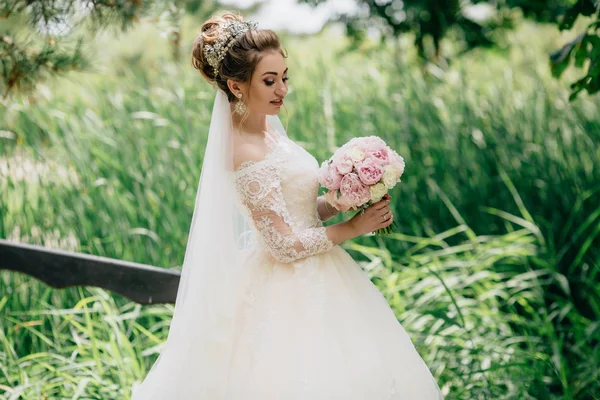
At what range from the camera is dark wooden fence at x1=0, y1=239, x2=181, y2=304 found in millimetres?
3352

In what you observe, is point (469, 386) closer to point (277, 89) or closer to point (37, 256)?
point (277, 89)

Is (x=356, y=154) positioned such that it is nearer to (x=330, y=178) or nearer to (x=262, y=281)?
(x=330, y=178)

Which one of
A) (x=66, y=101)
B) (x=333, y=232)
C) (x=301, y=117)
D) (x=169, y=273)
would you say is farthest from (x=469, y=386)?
(x=66, y=101)

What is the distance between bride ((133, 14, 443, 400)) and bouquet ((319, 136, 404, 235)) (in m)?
0.12

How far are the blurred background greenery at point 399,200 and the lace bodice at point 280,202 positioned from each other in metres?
1.03

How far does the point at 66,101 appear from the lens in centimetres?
582

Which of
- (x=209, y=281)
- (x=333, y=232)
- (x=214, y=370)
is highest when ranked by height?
(x=333, y=232)

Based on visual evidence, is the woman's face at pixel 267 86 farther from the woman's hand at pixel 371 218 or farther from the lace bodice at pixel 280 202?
the woman's hand at pixel 371 218

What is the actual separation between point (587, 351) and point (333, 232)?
170 centimetres

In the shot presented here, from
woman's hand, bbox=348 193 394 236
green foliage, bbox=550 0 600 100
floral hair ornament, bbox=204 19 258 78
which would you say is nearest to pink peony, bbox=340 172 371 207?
woman's hand, bbox=348 193 394 236

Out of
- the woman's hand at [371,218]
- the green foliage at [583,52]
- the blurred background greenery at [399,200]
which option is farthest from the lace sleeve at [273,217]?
the green foliage at [583,52]

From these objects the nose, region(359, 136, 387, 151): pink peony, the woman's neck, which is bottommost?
A: region(359, 136, 387, 151): pink peony

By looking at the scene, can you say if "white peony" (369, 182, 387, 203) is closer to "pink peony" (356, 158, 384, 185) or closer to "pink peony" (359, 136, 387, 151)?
"pink peony" (356, 158, 384, 185)

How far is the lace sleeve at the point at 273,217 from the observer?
2.49 metres
